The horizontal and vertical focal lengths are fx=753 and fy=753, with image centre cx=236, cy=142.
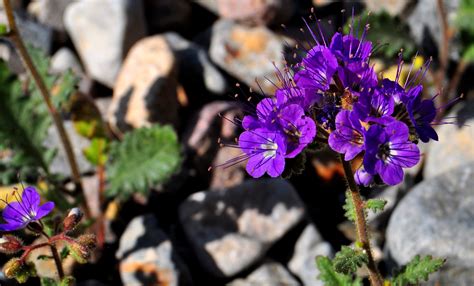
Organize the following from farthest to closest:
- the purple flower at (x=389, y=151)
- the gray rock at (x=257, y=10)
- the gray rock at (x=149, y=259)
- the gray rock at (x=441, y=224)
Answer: the gray rock at (x=257, y=10) < the gray rock at (x=149, y=259) < the gray rock at (x=441, y=224) < the purple flower at (x=389, y=151)

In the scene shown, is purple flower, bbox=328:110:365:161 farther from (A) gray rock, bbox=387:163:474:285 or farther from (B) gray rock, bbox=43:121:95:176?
(B) gray rock, bbox=43:121:95:176

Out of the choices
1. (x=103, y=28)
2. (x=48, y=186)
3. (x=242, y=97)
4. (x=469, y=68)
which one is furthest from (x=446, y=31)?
(x=48, y=186)

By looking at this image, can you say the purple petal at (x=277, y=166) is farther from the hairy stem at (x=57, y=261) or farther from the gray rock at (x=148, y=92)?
the gray rock at (x=148, y=92)

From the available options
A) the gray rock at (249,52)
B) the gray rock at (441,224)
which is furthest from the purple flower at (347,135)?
the gray rock at (249,52)

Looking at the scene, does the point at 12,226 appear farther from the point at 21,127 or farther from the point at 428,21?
the point at 428,21

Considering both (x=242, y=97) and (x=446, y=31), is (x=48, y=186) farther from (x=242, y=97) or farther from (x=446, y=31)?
(x=446, y=31)

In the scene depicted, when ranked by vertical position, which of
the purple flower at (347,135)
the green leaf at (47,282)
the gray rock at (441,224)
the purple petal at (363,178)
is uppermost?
the purple flower at (347,135)

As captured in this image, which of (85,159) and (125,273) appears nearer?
(125,273)
